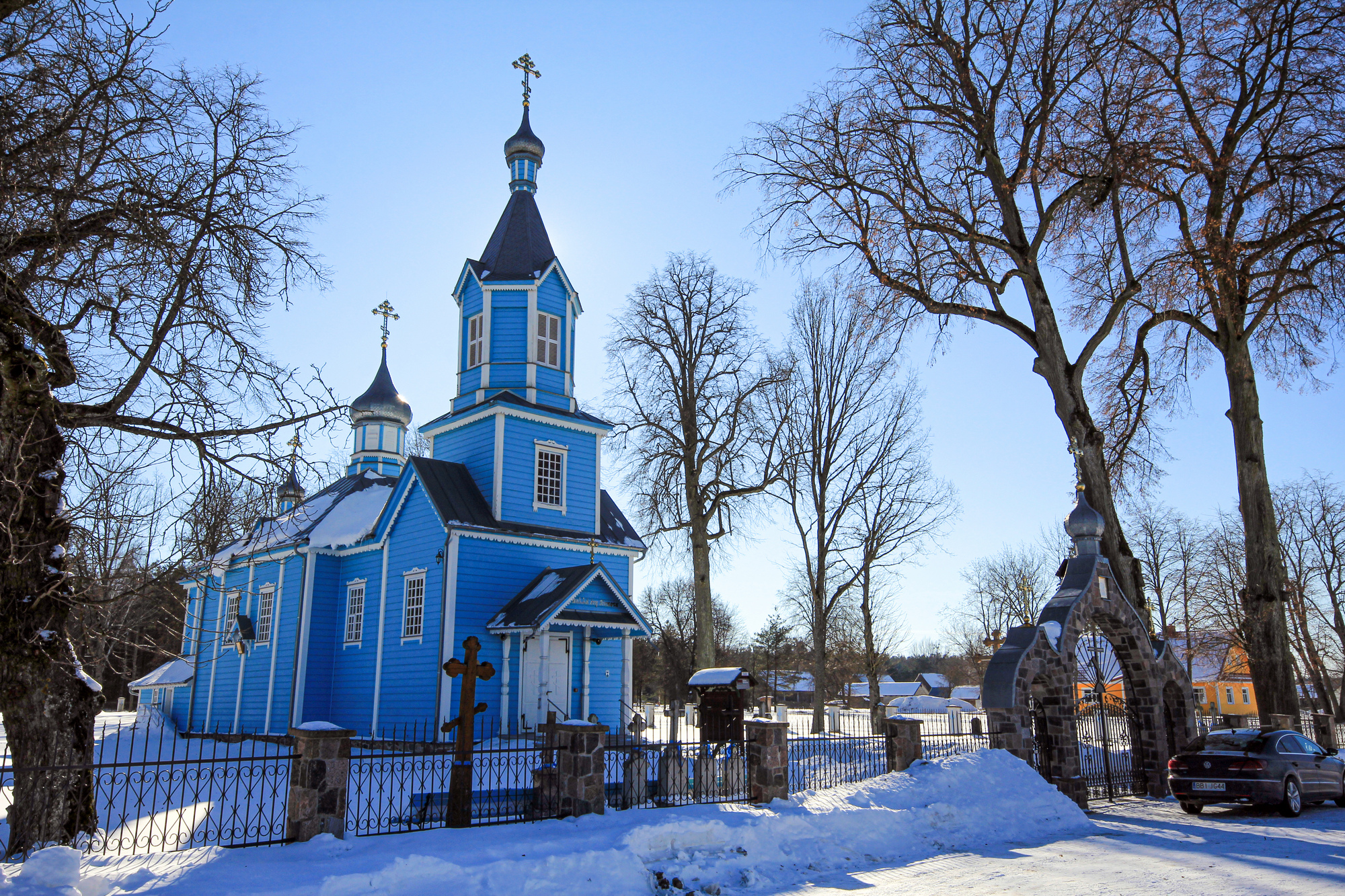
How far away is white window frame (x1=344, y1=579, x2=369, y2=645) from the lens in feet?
74.6

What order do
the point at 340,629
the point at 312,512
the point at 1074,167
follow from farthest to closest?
the point at 312,512, the point at 340,629, the point at 1074,167

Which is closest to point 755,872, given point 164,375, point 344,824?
point 344,824

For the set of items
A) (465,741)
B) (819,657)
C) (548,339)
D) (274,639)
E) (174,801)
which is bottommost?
(174,801)

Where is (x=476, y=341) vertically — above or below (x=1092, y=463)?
above

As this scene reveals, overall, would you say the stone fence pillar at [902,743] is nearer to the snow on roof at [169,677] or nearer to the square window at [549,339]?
the square window at [549,339]

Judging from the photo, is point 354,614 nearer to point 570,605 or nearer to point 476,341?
point 570,605

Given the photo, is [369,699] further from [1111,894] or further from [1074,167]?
[1074,167]

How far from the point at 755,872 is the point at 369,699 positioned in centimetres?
1454

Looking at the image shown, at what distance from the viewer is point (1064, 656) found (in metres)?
15.6

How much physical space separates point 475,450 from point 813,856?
47.7 ft

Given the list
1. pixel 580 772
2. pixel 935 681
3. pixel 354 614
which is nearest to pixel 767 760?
pixel 580 772

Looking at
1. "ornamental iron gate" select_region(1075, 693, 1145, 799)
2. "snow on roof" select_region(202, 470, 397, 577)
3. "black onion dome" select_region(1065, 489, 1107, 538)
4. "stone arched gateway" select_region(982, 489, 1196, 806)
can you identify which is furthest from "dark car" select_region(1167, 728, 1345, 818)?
"snow on roof" select_region(202, 470, 397, 577)

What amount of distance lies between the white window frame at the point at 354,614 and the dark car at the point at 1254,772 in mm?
17762

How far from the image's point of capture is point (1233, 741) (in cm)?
1502
